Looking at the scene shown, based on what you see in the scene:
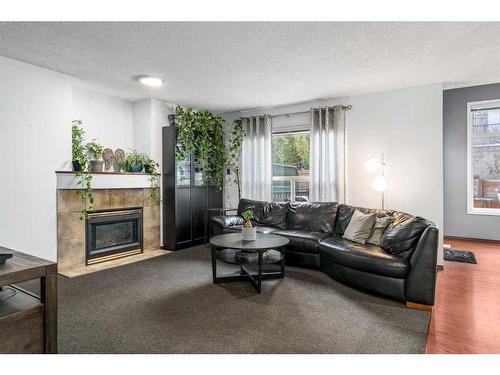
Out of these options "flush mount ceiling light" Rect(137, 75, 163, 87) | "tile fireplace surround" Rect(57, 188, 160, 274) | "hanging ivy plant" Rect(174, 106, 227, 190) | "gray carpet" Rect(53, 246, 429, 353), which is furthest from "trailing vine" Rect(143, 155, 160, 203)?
"gray carpet" Rect(53, 246, 429, 353)

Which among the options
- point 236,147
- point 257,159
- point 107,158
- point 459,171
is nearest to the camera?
point 107,158

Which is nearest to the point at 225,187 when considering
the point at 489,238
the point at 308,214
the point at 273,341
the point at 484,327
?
the point at 308,214

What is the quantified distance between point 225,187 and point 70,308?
3727mm

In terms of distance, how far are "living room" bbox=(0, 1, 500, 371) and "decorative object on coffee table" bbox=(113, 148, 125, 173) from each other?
0.02 metres

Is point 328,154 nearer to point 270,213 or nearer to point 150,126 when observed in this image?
point 270,213

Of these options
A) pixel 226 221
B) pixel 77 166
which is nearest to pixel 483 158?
pixel 226 221

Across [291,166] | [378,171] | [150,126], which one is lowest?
[378,171]

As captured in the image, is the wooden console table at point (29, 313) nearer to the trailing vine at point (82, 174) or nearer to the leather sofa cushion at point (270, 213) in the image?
the trailing vine at point (82, 174)

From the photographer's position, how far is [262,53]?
2965mm

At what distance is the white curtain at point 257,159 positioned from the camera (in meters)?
5.34

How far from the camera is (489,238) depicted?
536 centimetres

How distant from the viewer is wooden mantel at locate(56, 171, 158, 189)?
3.68 meters

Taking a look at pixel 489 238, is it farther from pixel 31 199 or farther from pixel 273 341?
pixel 31 199

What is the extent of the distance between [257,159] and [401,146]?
241 cm
